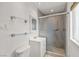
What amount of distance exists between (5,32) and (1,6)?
1.16 ft

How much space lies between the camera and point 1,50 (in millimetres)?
1084

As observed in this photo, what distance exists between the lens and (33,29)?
63.6 inches

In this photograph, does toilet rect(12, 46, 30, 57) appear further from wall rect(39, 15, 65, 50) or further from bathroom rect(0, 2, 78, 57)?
wall rect(39, 15, 65, 50)

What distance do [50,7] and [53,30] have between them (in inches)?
18.9

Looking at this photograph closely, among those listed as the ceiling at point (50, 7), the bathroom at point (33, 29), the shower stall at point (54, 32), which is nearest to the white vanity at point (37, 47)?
the bathroom at point (33, 29)

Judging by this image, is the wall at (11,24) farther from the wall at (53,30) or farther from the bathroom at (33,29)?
the wall at (53,30)

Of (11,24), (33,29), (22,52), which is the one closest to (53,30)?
(33,29)

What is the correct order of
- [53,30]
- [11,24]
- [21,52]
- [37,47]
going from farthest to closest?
[53,30] → [37,47] → [21,52] → [11,24]

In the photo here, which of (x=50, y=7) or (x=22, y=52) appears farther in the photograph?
(x=50, y=7)

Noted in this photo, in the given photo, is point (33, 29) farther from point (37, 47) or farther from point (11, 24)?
point (11, 24)

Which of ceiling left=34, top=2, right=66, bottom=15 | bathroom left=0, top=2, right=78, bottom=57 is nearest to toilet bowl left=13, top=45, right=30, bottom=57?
bathroom left=0, top=2, right=78, bottom=57

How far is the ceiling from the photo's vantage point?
59.4 inches

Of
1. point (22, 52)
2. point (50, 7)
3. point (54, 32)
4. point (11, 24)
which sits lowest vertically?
point (22, 52)

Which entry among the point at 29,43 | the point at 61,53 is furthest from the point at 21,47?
the point at 61,53
